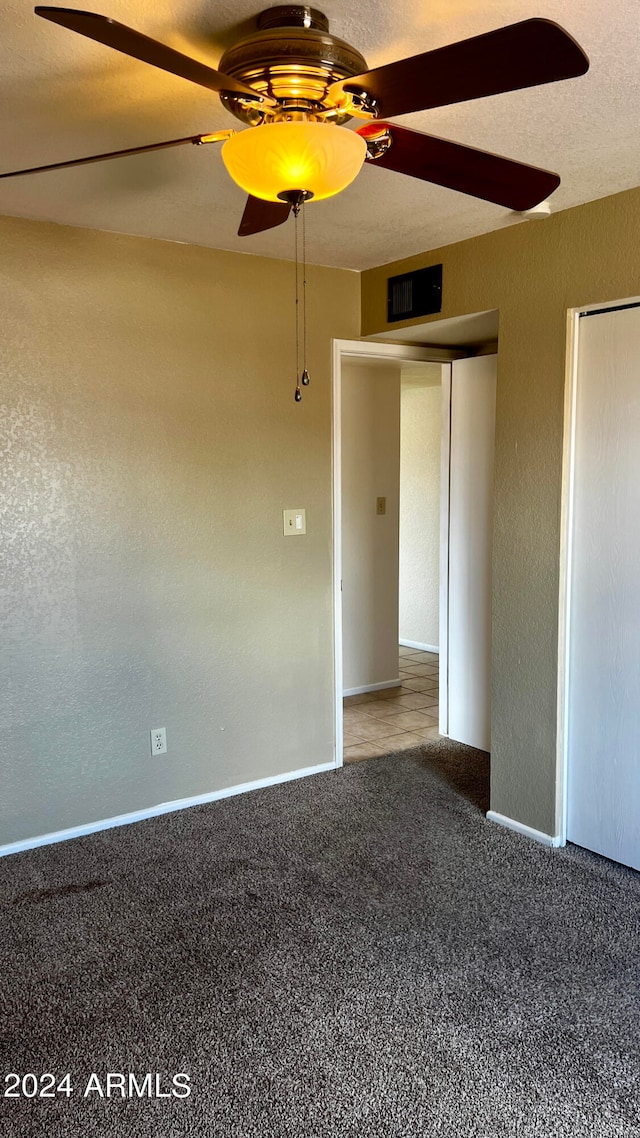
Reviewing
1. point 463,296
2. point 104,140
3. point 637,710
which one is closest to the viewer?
point 104,140

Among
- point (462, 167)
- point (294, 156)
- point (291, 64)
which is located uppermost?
point (291, 64)

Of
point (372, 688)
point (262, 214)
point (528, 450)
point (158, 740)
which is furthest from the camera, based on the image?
point (372, 688)

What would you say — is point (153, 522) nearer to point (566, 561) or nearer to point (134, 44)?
point (566, 561)

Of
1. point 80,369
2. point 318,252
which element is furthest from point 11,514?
point 318,252

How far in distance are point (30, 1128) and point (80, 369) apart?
2.40 meters

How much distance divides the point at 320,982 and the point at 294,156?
209 centimetres

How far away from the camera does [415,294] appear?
344 centimetres

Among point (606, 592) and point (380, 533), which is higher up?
point (380, 533)

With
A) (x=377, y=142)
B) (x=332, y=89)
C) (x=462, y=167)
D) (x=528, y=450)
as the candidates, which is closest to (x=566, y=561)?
(x=528, y=450)

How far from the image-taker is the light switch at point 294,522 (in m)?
3.60

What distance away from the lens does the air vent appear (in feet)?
10.9

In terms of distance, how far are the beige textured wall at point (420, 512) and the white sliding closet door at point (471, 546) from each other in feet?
6.29

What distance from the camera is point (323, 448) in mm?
3688

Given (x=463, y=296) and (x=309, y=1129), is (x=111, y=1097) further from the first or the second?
(x=463, y=296)
